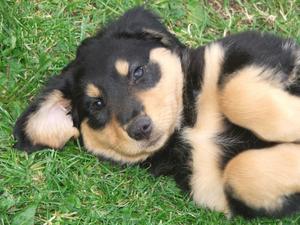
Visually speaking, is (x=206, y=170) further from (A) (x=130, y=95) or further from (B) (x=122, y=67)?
(B) (x=122, y=67)

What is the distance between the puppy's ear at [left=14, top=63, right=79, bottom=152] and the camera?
408 centimetres

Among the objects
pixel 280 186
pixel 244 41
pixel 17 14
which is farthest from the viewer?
pixel 17 14

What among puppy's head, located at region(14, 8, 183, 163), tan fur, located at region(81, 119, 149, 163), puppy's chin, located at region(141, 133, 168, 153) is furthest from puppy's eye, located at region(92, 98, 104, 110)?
puppy's chin, located at region(141, 133, 168, 153)

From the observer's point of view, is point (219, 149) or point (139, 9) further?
point (139, 9)

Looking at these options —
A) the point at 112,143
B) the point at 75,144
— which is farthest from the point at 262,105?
the point at 75,144

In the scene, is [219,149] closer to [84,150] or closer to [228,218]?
[228,218]

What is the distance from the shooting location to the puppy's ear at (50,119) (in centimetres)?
408

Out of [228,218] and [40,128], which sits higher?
[40,128]

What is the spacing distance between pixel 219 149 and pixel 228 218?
51 cm

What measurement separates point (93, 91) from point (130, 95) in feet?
0.91

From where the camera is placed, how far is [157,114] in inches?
145

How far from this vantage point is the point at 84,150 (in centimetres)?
425

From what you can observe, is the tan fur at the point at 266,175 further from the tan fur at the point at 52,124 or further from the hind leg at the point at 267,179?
the tan fur at the point at 52,124

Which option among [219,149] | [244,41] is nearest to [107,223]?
[219,149]
